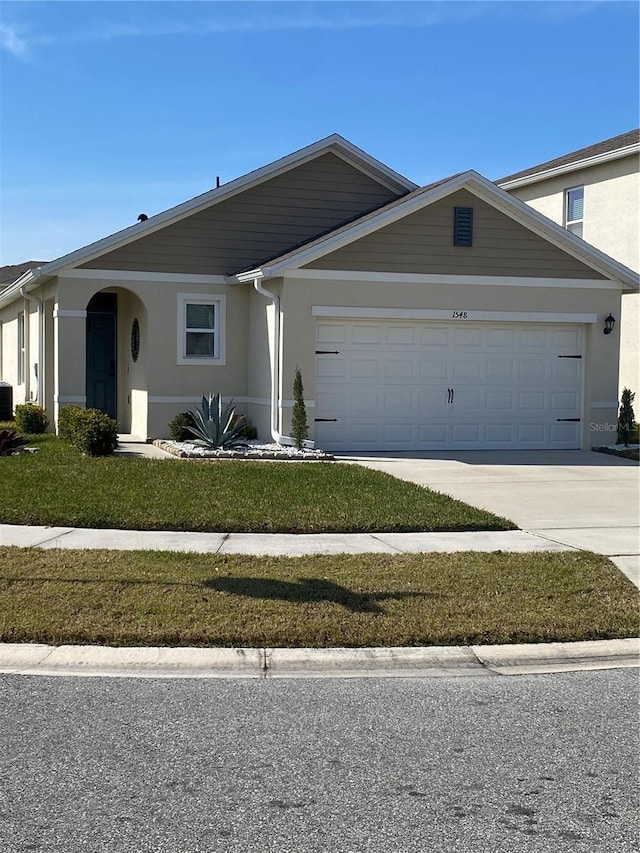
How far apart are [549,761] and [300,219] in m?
16.2

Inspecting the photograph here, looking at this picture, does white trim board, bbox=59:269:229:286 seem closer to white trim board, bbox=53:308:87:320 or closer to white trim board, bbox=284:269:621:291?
white trim board, bbox=53:308:87:320

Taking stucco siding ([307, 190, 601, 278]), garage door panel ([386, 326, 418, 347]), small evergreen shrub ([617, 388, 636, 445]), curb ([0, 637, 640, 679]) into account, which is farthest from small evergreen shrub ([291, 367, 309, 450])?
curb ([0, 637, 640, 679])

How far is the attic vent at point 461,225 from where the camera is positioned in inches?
683

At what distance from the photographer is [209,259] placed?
1898cm

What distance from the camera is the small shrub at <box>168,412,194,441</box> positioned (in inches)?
714

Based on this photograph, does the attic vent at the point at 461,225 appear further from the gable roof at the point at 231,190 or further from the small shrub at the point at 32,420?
the small shrub at the point at 32,420

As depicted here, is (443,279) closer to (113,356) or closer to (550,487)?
(550,487)

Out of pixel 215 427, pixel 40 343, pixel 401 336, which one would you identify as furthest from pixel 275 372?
pixel 40 343

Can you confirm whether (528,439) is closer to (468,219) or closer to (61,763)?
(468,219)

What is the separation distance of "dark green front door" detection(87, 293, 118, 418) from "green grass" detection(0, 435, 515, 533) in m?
7.04

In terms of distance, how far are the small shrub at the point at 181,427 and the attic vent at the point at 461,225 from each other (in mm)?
5851

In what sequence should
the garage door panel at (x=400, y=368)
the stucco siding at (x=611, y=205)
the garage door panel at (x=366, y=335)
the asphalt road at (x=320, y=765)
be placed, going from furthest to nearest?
1. the stucco siding at (x=611, y=205)
2. the garage door panel at (x=400, y=368)
3. the garage door panel at (x=366, y=335)
4. the asphalt road at (x=320, y=765)

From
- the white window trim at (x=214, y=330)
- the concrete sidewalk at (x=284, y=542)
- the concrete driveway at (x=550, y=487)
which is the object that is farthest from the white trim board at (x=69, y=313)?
→ the concrete sidewalk at (x=284, y=542)

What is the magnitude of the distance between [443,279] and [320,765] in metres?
13.5
